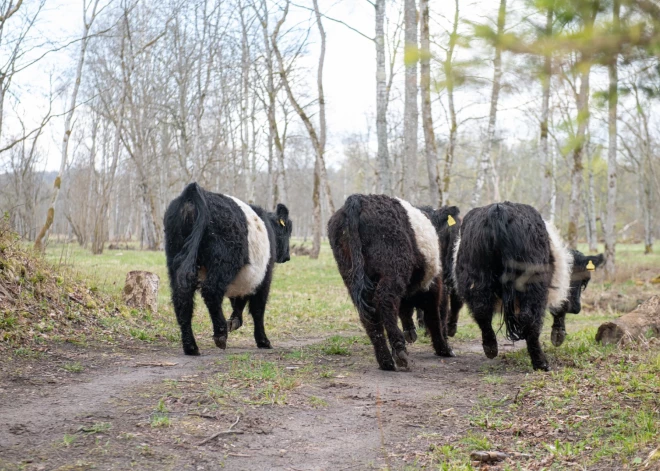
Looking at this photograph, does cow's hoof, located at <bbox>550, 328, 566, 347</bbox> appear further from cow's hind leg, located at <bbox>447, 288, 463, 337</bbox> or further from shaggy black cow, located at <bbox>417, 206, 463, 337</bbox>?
cow's hind leg, located at <bbox>447, 288, 463, 337</bbox>

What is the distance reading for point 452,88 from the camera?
360 cm

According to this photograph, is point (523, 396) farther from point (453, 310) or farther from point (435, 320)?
point (453, 310)

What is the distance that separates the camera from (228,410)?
452cm

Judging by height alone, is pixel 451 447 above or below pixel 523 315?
below

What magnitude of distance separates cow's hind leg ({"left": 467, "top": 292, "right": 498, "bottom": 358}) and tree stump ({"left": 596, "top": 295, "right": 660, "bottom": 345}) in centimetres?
181

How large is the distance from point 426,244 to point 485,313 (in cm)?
113

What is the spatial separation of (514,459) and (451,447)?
0.41 meters

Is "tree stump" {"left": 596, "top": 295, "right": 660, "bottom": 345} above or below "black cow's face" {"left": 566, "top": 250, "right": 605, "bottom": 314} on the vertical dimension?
below

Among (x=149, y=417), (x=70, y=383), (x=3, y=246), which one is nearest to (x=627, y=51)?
(x=149, y=417)

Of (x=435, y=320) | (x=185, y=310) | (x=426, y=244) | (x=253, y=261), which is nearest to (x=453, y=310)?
(x=435, y=320)

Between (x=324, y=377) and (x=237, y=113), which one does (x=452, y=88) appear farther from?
(x=237, y=113)

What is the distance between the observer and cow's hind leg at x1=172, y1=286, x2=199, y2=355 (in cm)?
665

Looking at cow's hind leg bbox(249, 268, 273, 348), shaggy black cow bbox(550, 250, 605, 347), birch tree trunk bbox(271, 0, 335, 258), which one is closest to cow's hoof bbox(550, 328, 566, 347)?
shaggy black cow bbox(550, 250, 605, 347)

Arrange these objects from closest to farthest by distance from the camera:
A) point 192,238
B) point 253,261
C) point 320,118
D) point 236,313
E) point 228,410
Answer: point 228,410 → point 192,238 → point 253,261 → point 236,313 → point 320,118
